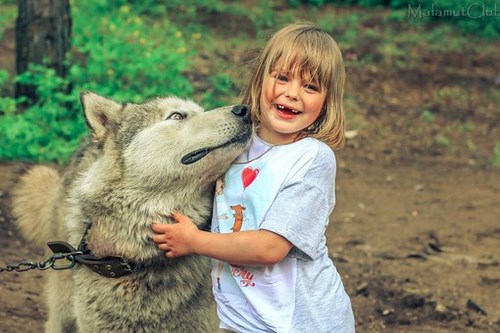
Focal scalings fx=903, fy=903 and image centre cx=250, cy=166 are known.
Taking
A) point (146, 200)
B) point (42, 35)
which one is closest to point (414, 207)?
point (42, 35)

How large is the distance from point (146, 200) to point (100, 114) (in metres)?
0.53

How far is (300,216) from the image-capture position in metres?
3.56

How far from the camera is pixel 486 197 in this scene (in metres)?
8.40

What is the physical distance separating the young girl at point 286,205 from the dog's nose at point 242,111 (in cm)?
7

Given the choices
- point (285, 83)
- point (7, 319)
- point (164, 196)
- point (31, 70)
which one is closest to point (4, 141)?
point (31, 70)

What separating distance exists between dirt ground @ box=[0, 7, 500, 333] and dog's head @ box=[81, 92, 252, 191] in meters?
1.70

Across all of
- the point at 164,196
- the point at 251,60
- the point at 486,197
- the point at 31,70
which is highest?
the point at 251,60

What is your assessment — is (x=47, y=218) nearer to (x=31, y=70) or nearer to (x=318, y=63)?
(x=318, y=63)

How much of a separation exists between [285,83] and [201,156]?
49 cm

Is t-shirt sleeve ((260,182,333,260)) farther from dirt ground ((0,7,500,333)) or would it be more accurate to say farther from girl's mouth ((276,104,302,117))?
dirt ground ((0,7,500,333))

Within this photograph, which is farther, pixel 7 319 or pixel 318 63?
pixel 7 319

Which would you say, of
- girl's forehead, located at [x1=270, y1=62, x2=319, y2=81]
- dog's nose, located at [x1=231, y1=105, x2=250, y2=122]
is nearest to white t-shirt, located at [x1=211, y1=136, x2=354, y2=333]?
dog's nose, located at [x1=231, y1=105, x2=250, y2=122]

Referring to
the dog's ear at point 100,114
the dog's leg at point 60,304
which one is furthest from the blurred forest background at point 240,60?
the dog's ear at point 100,114

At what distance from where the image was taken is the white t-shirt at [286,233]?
3590 mm
